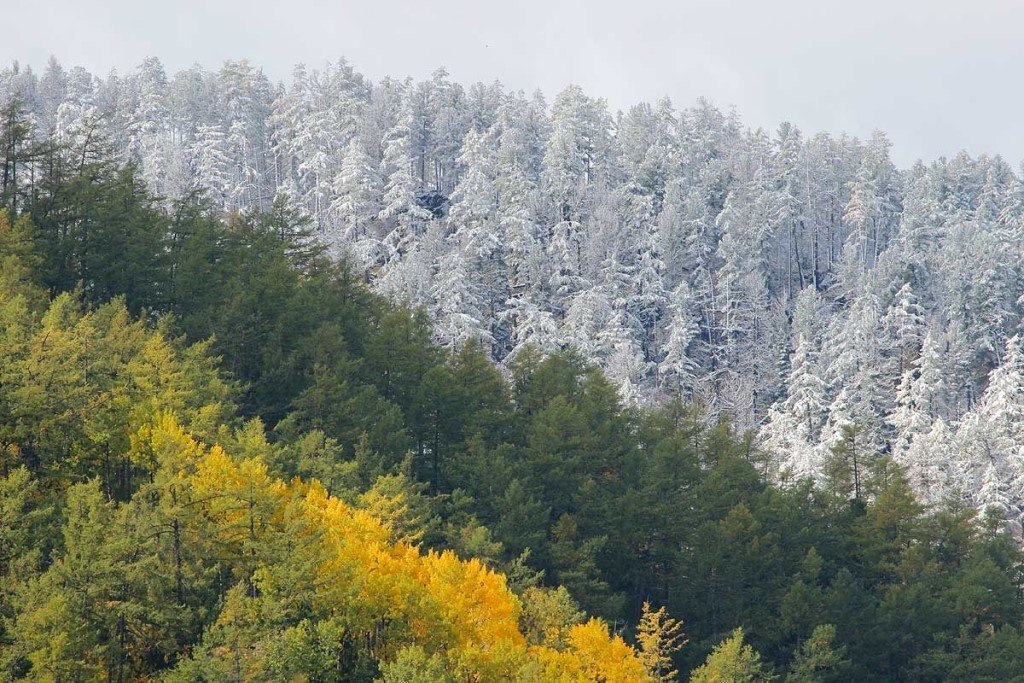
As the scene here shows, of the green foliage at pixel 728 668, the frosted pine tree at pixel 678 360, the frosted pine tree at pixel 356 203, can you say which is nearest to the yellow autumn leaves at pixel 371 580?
the green foliage at pixel 728 668

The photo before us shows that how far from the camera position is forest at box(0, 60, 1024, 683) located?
34000mm

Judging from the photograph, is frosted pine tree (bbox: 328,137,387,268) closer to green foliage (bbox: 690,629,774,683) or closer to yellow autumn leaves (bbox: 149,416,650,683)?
green foliage (bbox: 690,629,774,683)

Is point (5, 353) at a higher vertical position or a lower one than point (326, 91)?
lower

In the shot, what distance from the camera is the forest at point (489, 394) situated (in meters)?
34.0

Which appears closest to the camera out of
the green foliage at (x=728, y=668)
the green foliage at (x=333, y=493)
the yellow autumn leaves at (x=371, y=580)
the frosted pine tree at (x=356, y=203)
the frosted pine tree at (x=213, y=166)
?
the green foliage at (x=333, y=493)

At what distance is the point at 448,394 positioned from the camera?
57531 mm

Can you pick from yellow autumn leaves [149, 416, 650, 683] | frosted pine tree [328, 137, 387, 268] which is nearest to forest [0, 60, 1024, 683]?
yellow autumn leaves [149, 416, 650, 683]

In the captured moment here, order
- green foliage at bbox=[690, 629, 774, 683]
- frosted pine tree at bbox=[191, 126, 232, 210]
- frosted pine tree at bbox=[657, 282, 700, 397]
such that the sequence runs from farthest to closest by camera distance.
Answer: frosted pine tree at bbox=[191, 126, 232, 210] < frosted pine tree at bbox=[657, 282, 700, 397] < green foliage at bbox=[690, 629, 774, 683]

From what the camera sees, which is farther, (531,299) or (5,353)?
(531,299)

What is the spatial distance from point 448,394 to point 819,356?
42262 mm

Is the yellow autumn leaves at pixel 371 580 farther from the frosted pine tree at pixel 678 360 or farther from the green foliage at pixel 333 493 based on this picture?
the frosted pine tree at pixel 678 360

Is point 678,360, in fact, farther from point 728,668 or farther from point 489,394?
point 728,668

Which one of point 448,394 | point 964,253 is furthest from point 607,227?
point 448,394

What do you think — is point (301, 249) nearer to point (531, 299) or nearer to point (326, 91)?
point (531, 299)
